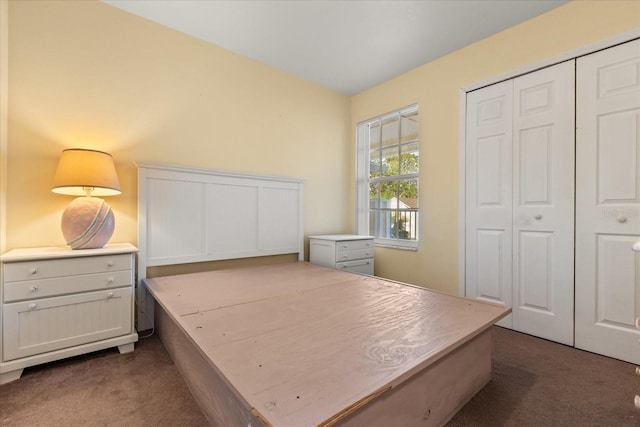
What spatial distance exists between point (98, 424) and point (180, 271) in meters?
1.30

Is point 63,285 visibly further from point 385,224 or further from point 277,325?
point 385,224

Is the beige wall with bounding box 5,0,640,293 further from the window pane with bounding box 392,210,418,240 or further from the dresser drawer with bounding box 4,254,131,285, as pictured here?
the dresser drawer with bounding box 4,254,131,285

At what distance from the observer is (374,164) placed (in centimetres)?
357

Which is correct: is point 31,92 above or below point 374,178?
above

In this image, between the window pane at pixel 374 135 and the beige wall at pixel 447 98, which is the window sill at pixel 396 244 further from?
the window pane at pixel 374 135

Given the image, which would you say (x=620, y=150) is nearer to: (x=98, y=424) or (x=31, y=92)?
(x=98, y=424)

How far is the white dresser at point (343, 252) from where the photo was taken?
9.48ft

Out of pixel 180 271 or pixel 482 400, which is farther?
pixel 180 271

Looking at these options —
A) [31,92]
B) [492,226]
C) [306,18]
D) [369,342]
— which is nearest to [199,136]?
[31,92]

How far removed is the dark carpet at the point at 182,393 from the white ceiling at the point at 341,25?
8.02 feet

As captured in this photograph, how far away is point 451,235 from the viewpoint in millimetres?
2699

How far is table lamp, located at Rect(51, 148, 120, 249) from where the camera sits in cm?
178

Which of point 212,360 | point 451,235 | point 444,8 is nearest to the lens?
point 212,360

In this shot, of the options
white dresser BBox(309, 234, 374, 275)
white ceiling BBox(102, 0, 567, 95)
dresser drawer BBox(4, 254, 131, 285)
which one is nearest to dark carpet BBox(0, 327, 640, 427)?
dresser drawer BBox(4, 254, 131, 285)
